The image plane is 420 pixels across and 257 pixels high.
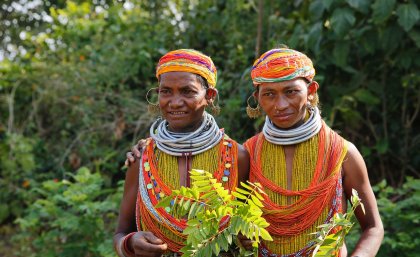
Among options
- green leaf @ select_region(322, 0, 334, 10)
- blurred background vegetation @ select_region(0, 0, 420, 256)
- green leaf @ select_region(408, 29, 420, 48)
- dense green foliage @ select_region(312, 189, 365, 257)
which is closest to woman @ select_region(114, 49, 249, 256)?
A: dense green foliage @ select_region(312, 189, 365, 257)

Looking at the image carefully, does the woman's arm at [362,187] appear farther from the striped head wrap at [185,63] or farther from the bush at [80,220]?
the bush at [80,220]

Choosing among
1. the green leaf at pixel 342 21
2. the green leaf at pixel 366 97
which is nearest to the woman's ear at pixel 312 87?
the green leaf at pixel 342 21

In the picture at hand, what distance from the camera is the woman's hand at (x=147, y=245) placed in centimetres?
258

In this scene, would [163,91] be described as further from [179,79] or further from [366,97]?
[366,97]

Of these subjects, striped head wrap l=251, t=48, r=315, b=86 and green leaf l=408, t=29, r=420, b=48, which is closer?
striped head wrap l=251, t=48, r=315, b=86

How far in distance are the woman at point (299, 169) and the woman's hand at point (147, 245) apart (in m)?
0.43

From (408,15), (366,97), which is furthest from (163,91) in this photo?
(366,97)

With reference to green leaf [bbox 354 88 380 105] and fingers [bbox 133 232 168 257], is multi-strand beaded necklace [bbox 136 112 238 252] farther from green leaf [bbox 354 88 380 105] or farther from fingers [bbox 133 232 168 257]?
green leaf [bbox 354 88 380 105]

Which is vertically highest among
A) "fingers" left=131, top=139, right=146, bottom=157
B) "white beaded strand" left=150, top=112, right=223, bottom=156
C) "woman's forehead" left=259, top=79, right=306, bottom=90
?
"woman's forehead" left=259, top=79, right=306, bottom=90

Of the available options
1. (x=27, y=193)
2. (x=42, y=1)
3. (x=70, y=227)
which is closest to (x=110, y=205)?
(x=70, y=227)

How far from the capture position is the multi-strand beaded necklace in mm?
2717

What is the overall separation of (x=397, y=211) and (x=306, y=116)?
206 cm

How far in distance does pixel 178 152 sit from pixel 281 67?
557mm

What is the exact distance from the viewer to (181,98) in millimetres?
2729
